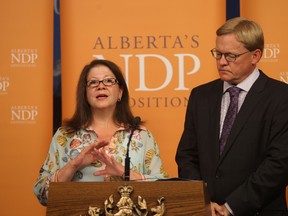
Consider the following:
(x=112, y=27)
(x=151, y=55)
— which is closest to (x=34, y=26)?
(x=112, y=27)

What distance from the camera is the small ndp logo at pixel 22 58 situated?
170 inches

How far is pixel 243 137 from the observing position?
9.85 ft

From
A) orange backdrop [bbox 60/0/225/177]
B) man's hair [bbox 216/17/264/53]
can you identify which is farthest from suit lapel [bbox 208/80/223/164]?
orange backdrop [bbox 60/0/225/177]

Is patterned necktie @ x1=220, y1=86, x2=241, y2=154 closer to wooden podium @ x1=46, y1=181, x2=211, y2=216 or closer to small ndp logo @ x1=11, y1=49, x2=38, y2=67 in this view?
wooden podium @ x1=46, y1=181, x2=211, y2=216

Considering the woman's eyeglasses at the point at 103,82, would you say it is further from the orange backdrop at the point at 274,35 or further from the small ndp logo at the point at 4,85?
the orange backdrop at the point at 274,35

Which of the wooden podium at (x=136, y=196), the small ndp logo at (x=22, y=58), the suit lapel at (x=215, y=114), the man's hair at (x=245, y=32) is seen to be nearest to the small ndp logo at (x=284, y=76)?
the suit lapel at (x=215, y=114)

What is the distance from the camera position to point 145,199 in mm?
2467

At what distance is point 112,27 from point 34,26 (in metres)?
0.56

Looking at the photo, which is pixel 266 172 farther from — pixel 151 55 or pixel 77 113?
pixel 151 55

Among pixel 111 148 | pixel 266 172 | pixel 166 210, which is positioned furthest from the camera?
pixel 111 148

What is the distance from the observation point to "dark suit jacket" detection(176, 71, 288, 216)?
2885 mm

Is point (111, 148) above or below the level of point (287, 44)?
below

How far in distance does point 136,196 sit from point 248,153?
0.77 meters

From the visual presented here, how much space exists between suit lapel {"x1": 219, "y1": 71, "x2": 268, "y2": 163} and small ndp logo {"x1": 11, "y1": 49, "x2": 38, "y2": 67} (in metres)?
1.83
